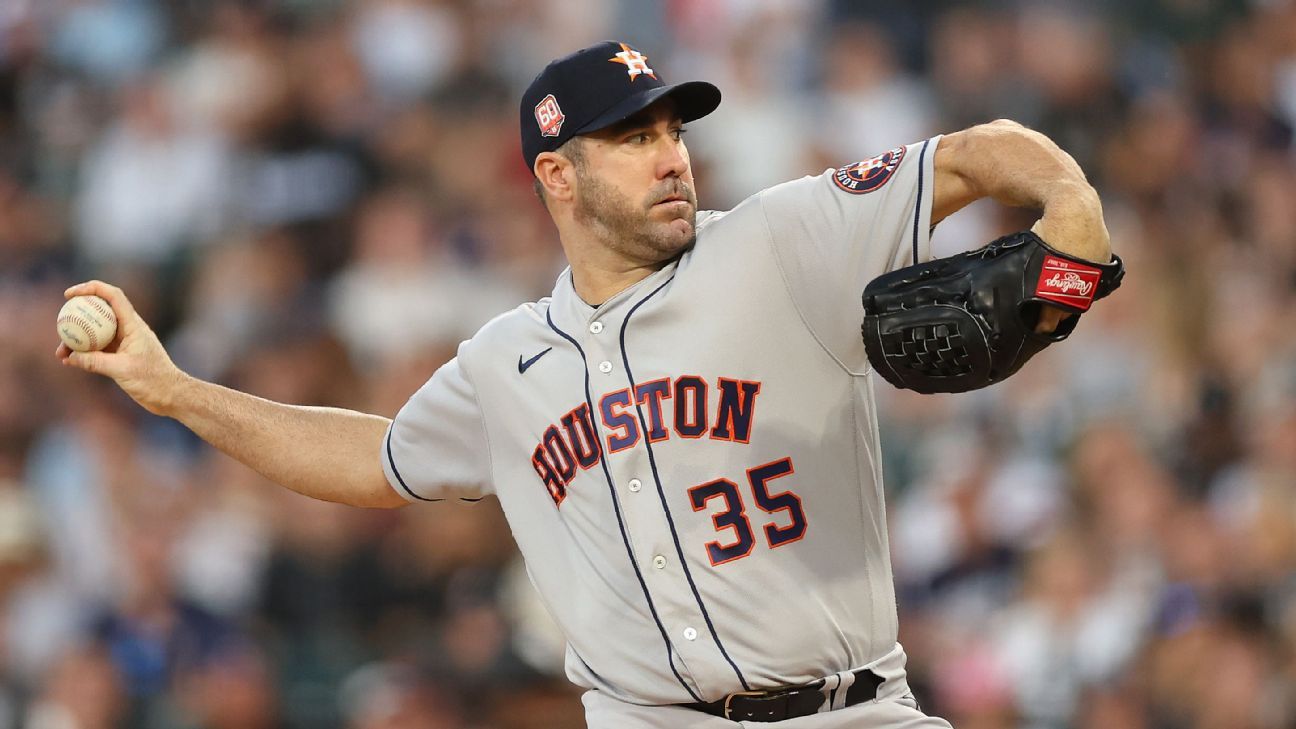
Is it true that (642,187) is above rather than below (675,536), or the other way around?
above

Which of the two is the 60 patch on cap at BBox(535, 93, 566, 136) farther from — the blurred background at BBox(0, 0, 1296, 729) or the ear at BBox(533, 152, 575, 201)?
the blurred background at BBox(0, 0, 1296, 729)

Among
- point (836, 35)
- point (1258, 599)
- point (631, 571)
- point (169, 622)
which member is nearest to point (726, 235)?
point (631, 571)

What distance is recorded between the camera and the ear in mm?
3904

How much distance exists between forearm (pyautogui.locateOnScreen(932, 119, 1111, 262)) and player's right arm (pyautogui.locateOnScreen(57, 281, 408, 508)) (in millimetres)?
1599

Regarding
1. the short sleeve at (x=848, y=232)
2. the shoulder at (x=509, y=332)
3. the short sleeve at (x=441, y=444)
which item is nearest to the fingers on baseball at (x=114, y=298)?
the short sleeve at (x=441, y=444)

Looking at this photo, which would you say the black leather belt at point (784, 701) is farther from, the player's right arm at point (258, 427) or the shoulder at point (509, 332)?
the player's right arm at point (258, 427)

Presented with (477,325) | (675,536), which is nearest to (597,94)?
(675,536)

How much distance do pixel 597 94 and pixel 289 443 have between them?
112 centimetres

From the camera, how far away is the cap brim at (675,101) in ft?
12.2

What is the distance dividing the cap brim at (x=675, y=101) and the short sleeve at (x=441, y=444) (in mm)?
682

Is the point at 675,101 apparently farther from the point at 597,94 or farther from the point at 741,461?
the point at 741,461

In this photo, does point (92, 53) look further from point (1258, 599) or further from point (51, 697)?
point (1258, 599)

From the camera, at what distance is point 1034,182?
3199 mm

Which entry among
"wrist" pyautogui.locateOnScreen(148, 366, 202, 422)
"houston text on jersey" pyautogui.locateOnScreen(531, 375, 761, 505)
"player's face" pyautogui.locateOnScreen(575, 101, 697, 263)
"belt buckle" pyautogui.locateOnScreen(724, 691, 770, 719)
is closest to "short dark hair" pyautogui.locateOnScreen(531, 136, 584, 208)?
"player's face" pyautogui.locateOnScreen(575, 101, 697, 263)
